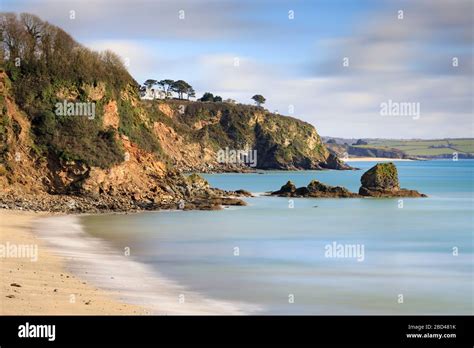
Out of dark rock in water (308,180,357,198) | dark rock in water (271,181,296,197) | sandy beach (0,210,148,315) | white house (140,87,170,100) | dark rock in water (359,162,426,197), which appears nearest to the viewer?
sandy beach (0,210,148,315)

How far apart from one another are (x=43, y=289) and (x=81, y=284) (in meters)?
1.73

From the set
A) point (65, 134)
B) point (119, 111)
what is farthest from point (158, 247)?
point (119, 111)

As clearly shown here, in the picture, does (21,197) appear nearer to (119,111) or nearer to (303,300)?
(119,111)

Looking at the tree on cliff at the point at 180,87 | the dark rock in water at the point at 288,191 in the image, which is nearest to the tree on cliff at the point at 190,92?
the tree on cliff at the point at 180,87

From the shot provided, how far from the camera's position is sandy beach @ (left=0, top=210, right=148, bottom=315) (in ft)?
49.2

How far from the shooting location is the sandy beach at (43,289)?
15000 millimetres

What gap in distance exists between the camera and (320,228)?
3966cm

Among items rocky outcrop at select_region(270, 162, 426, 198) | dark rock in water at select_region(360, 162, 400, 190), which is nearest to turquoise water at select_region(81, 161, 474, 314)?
rocky outcrop at select_region(270, 162, 426, 198)

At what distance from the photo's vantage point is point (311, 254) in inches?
1132

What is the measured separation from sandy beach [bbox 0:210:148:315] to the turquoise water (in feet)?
11.1

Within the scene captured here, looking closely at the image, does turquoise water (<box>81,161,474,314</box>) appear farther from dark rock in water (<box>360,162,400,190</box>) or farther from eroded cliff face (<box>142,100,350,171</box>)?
eroded cliff face (<box>142,100,350,171</box>)

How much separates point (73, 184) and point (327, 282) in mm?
26237

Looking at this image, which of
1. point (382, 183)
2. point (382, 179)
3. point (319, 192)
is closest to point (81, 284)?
point (319, 192)

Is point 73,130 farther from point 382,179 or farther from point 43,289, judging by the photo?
point 43,289
